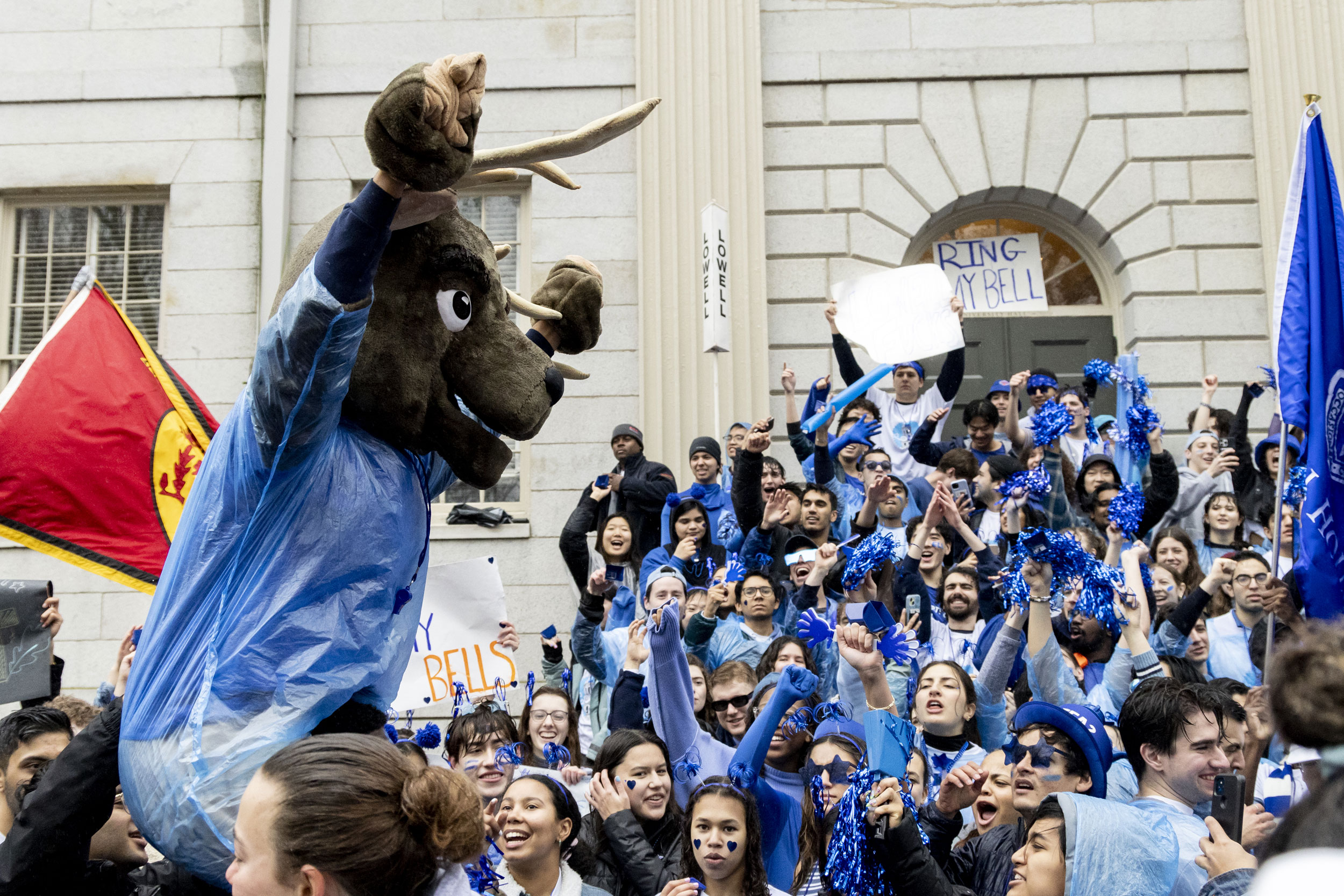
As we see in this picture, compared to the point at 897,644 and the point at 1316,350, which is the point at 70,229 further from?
the point at 1316,350

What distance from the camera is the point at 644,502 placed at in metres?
8.41

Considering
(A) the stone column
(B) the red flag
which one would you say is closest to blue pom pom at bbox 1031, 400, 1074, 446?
(A) the stone column

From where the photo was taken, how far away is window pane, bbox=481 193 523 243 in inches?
440

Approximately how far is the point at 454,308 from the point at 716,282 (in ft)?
18.6

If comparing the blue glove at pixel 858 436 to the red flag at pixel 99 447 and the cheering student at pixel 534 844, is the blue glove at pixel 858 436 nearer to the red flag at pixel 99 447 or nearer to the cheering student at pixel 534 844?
Answer: the red flag at pixel 99 447

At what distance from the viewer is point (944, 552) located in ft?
23.7

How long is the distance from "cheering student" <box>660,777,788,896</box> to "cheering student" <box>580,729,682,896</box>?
20 cm

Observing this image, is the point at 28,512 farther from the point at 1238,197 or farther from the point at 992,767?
the point at 1238,197

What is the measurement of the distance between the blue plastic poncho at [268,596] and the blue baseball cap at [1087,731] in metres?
2.23

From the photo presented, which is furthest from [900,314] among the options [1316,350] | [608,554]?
[1316,350]

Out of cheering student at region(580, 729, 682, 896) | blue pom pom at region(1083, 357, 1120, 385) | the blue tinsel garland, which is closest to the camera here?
cheering student at region(580, 729, 682, 896)

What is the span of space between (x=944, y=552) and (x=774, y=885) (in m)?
2.92

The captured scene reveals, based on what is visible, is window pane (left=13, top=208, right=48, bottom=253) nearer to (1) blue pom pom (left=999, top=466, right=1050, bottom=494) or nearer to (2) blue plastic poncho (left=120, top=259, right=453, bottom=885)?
(1) blue pom pom (left=999, top=466, right=1050, bottom=494)

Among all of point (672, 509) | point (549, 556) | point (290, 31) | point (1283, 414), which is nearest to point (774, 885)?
point (1283, 414)
